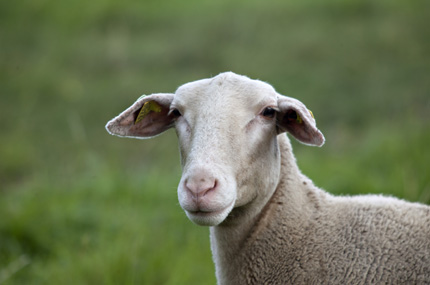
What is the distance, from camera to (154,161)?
8.39 m

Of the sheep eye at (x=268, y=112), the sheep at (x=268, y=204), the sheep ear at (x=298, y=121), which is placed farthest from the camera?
the sheep eye at (x=268, y=112)

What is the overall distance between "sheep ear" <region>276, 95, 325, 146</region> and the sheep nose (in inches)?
Answer: 23.6

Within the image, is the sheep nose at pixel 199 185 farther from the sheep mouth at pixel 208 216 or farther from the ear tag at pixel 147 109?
the ear tag at pixel 147 109

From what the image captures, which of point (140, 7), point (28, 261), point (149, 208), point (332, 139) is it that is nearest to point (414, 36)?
point (332, 139)

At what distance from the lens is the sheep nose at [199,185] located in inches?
110

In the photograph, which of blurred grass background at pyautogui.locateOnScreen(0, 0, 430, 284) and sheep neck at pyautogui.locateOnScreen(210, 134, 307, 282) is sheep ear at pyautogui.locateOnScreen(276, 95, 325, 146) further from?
blurred grass background at pyautogui.locateOnScreen(0, 0, 430, 284)

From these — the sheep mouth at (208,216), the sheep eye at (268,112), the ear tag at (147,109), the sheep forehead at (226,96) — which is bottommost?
the sheep mouth at (208,216)

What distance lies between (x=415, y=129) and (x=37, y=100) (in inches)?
236

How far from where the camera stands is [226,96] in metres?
3.16

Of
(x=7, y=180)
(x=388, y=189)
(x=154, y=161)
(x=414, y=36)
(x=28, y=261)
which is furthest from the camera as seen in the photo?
(x=414, y=36)

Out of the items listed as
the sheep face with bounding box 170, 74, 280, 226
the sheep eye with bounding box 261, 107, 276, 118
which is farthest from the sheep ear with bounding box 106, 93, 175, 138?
the sheep eye with bounding box 261, 107, 276, 118

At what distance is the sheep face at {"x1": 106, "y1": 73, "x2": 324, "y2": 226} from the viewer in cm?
284

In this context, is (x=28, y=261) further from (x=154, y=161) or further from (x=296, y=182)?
(x=154, y=161)

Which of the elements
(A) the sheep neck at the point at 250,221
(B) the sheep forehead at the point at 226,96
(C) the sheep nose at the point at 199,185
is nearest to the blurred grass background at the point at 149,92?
(A) the sheep neck at the point at 250,221
